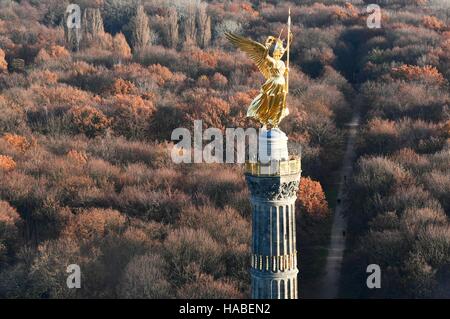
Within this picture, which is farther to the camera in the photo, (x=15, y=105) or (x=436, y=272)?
(x=15, y=105)

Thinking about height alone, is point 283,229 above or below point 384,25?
above

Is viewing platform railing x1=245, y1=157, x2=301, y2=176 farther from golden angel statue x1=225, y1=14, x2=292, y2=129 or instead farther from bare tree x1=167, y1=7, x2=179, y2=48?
bare tree x1=167, y1=7, x2=179, y2=48

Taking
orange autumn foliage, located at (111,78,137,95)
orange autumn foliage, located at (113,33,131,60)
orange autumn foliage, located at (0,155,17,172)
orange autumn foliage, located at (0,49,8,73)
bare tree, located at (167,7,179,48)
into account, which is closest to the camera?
orange autumn foliage, located at (0,155,17,172)

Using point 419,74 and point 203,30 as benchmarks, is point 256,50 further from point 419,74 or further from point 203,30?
point 203,30

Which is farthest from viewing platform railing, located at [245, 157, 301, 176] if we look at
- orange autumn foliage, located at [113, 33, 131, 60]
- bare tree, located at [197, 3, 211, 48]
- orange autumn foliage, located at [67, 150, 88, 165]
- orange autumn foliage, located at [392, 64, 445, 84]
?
bare tree, located at [197, 3, 211, 48]

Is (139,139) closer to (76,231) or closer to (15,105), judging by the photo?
(15,105)
